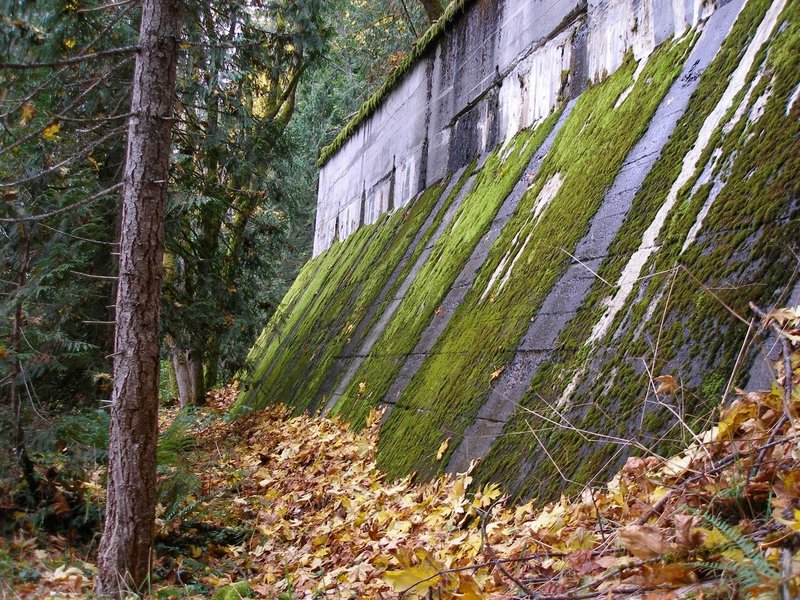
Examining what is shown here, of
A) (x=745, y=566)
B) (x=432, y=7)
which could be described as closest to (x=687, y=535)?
(x=745, y=566)

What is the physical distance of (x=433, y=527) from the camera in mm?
3416

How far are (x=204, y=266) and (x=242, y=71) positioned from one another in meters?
2.64

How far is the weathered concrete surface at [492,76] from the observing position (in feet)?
15.6

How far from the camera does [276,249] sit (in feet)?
37.3

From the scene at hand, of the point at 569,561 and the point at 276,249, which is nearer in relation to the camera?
the point at 569,561

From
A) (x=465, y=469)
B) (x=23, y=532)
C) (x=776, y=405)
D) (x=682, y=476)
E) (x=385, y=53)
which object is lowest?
(x=23, y=532)

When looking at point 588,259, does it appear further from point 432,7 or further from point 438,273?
point 432,7

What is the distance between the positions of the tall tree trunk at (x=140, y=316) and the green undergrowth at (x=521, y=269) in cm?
173

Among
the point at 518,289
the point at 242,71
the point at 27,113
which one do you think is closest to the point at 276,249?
the point at 242,71

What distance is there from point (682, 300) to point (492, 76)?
4.58 m

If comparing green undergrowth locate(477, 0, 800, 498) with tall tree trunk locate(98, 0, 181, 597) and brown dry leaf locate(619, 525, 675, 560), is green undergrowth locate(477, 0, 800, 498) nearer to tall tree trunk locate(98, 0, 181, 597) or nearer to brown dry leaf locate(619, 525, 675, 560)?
brown dry leaf locate(619, 525, 675, 560)

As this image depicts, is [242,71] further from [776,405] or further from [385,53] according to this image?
[385,53]

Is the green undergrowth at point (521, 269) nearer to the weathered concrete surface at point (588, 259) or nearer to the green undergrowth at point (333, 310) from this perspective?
the weathered concrete surface at point (588, 259)

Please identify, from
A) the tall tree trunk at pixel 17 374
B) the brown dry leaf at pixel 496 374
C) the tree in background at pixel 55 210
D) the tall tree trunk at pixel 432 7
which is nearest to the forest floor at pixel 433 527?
the tall tree trunk at pixel 17 374
